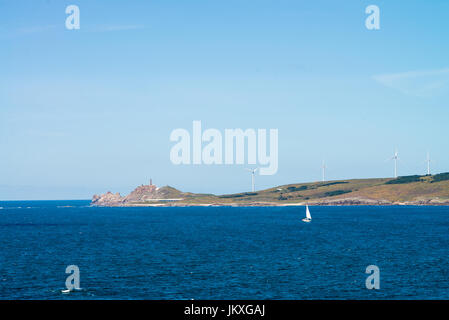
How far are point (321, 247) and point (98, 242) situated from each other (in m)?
69.6

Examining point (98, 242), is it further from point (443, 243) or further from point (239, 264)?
point (443, 243)

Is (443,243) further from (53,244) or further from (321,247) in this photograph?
(53,244)

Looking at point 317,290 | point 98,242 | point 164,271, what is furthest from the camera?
point 98,242

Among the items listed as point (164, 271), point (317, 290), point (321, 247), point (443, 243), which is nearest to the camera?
point (317, 290)

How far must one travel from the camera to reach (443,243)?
5679 inches

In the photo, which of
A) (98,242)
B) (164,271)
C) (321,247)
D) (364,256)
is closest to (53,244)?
(98,242)
